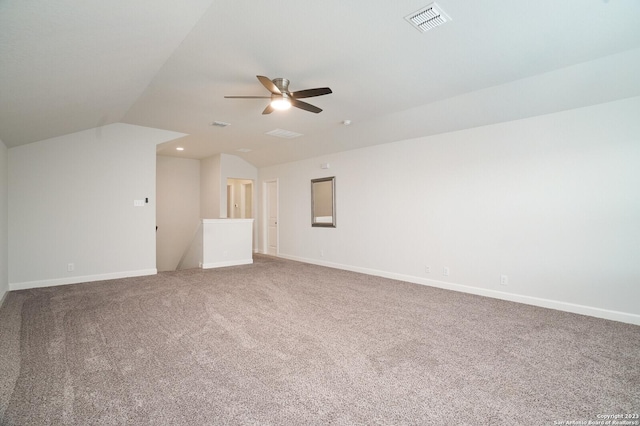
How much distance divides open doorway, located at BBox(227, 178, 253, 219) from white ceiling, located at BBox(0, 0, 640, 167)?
4.82m

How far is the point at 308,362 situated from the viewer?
2.42 metres

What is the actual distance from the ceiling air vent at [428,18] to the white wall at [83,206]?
5.01 m

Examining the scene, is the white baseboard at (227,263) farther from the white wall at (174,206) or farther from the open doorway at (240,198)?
the open doorway at (240,198)

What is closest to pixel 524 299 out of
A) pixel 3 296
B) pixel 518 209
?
pixel 518 209

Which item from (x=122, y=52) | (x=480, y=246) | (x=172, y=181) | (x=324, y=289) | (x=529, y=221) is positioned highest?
(x=122, y=52)

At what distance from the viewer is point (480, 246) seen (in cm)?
444

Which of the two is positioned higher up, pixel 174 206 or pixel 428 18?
pixel 428 18

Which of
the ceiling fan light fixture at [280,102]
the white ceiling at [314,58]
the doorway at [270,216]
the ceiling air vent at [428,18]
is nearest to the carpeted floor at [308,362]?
the white ceiling at [314,58]

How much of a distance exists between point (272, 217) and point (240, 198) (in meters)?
1.96

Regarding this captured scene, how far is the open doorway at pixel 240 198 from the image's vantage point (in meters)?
9.47

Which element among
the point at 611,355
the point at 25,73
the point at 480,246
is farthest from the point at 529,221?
the point at 25,73

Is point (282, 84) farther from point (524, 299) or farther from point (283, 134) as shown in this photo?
point (524, 299)

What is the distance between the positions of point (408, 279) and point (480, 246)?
1348 mm

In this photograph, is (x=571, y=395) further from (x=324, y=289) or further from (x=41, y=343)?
(x=41, y=343)
